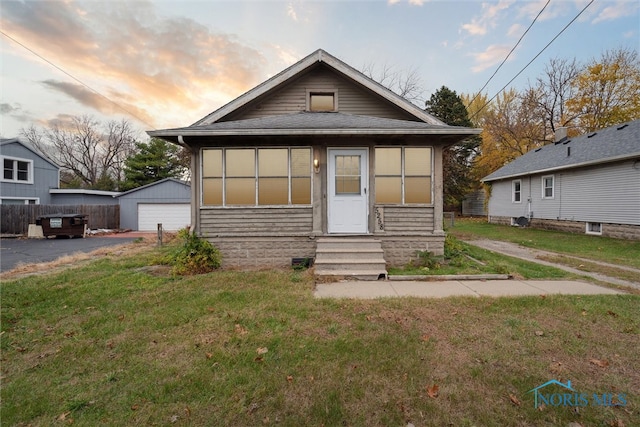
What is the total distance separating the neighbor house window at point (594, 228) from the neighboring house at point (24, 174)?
3067 cm

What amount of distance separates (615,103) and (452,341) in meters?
28.1

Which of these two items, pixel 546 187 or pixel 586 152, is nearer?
pixel 586 152

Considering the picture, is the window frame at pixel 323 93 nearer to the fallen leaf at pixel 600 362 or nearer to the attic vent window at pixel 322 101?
the attic vent window at pixel 322 101

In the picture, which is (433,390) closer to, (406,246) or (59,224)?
(406,246)

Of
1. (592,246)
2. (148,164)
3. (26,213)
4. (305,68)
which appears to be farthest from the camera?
(148,164)

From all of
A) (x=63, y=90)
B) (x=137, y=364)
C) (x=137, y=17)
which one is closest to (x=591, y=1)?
(x=137, y=364)

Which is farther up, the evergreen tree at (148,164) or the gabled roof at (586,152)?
the evergreen tree at (148,164)

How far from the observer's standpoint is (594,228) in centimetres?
1194

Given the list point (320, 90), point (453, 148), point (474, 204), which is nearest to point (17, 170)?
point (320, 90)

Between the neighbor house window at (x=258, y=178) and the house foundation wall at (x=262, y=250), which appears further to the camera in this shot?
the neighbor house window at (x=258, y=178)

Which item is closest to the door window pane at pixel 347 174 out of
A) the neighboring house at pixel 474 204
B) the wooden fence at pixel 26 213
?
the wooden fence at pixel 26 213

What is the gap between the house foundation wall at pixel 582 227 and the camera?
405 inches

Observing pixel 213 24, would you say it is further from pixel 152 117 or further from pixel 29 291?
pixel 152 117

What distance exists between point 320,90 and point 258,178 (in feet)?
11.5
